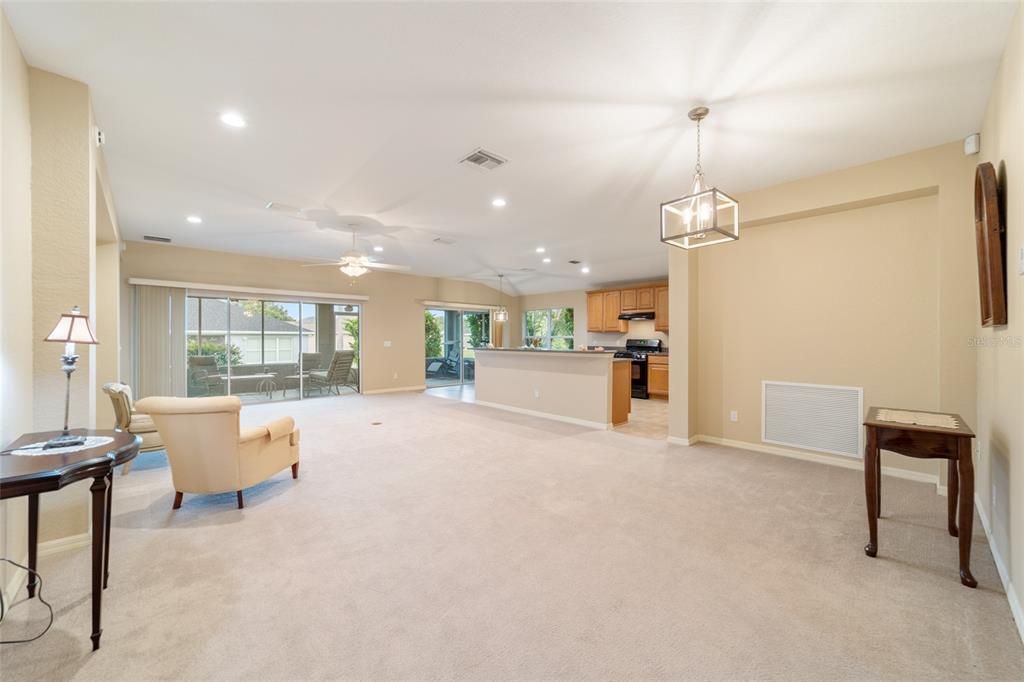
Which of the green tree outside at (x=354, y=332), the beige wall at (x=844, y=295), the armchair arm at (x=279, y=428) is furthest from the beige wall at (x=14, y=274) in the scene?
the green tree outside at (x=354, y=332)

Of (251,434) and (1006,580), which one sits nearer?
(1006,580)

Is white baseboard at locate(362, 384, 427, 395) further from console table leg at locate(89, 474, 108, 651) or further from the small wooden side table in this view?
the small wooden side table

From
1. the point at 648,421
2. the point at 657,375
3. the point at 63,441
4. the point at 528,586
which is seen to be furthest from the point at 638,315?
the point at 63,441

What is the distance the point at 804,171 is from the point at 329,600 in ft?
15.3

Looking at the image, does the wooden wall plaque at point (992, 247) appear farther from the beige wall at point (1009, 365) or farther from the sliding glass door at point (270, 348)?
the sliding glass door at point (270, 348)

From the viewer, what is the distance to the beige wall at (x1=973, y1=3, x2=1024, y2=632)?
1767 mm

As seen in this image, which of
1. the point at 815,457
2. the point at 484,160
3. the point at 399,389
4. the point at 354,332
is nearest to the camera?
the point at 484,160

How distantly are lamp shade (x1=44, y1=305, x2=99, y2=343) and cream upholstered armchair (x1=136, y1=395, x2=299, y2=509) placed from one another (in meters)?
0.81

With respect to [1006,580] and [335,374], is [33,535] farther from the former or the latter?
[335,374]

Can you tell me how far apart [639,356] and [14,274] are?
329 inches

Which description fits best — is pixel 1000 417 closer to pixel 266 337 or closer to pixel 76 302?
pixel 76 302

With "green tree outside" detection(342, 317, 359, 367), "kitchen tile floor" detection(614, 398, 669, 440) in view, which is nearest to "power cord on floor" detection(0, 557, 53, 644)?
"kitchen tile floor" detection(614, 398, 669, 440)

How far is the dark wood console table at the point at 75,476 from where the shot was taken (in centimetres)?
144

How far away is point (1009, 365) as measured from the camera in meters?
1.96
